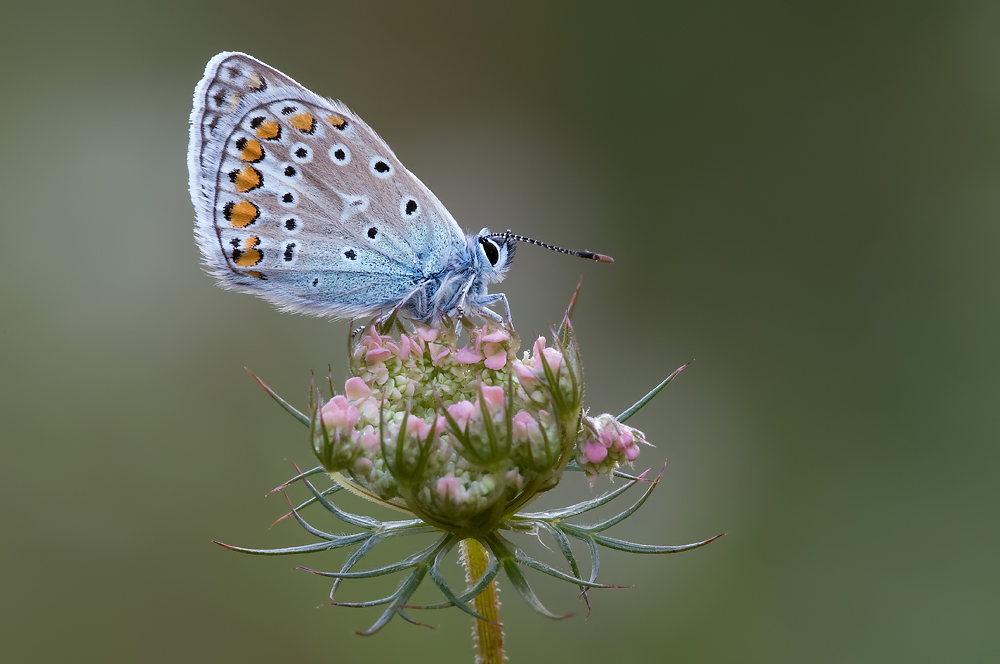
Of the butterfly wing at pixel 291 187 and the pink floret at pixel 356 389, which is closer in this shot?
the pink floret at pixel 356 389

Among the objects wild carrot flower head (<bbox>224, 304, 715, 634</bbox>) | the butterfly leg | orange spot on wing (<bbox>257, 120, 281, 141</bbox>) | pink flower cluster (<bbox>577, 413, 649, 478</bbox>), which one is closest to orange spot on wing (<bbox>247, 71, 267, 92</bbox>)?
orange spot on wing (<bbox>257, 120, 281, 141</bbox>)

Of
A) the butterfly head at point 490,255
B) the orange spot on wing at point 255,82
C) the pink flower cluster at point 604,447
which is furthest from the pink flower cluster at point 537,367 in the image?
the orange spot on wing at point 255,82

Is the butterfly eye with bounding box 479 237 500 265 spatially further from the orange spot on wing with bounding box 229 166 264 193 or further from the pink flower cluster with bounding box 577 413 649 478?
the pink flower cluster with bounding box 577 413 649 478

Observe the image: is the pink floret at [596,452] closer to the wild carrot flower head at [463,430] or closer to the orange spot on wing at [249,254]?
the wild carrot flower head at [463,430]

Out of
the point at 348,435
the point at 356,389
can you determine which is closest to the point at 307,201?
the point at 356,389

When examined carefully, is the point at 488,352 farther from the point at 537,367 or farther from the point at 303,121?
the point at 303,121
